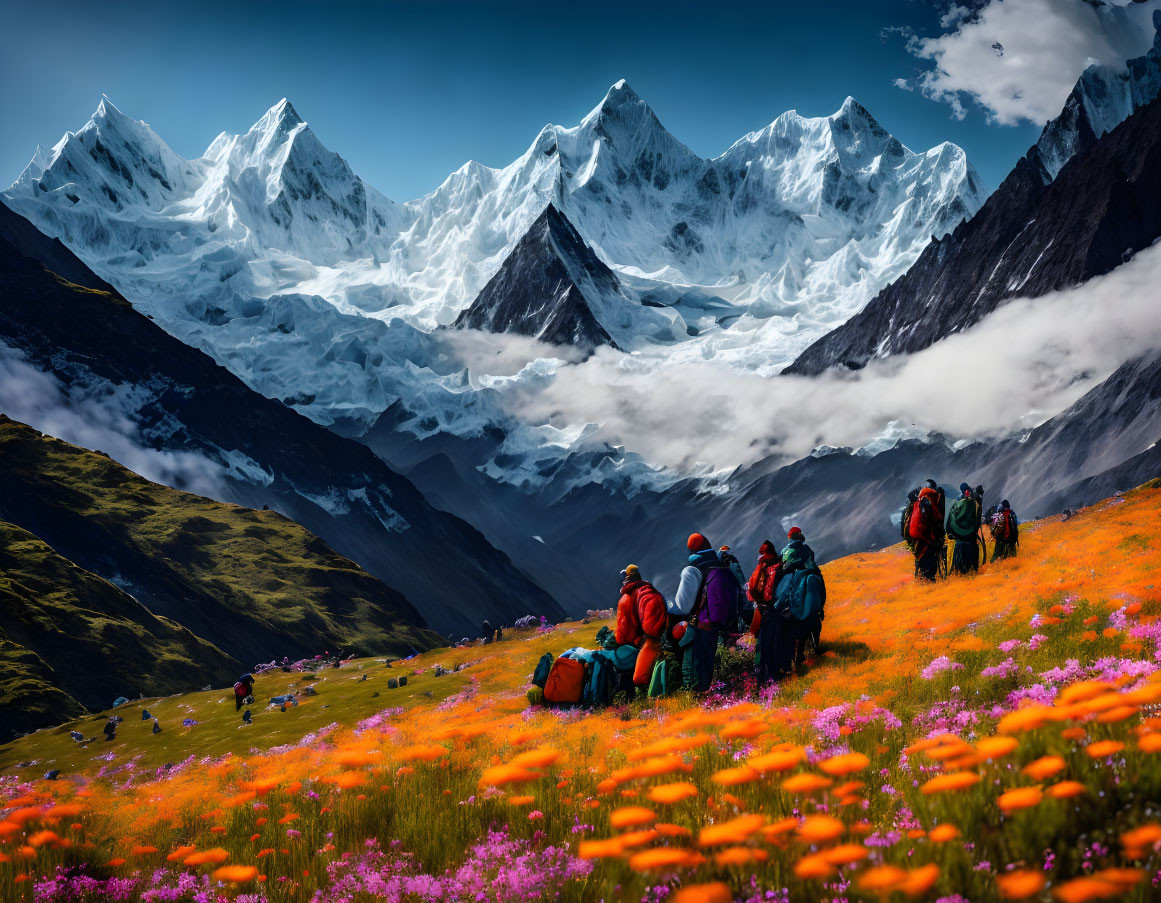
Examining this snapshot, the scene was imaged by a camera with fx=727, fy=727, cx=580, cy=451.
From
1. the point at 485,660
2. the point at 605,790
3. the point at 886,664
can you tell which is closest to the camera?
the point at 605,790

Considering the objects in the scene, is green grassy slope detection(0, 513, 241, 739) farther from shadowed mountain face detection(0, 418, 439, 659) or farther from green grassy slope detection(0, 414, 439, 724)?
shadowed mountain face detection(0, 418, 439, 659)

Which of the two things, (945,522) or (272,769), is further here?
(945,522)

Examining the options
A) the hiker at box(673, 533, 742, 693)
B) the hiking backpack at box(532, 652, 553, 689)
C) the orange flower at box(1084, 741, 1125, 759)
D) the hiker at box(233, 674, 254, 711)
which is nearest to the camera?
the orange flower at box(1084, 741, 1125, 759)

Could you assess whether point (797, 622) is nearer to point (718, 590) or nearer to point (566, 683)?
point (718, 590)

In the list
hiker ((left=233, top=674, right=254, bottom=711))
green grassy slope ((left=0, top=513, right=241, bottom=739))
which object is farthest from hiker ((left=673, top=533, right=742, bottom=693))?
green grassy slope ((left=0, top=513, right=241, bottom=739))

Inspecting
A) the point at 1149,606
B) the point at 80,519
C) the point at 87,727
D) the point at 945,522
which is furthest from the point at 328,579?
the point at 1149,606

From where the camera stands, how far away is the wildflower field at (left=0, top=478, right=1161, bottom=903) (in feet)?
13.5

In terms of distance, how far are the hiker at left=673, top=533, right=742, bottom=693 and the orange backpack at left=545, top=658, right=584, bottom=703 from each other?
305 cm

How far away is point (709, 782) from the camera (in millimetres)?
6934

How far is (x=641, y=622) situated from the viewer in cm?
1730

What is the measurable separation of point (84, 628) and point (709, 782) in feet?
356

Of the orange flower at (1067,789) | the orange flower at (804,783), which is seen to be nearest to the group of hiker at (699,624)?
the orange flower at (804,783)

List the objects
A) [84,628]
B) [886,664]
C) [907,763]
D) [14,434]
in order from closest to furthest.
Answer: [907,763], [886,664], [84,628], [14,434]

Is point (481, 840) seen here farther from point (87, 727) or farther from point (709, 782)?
point (87, 727)
